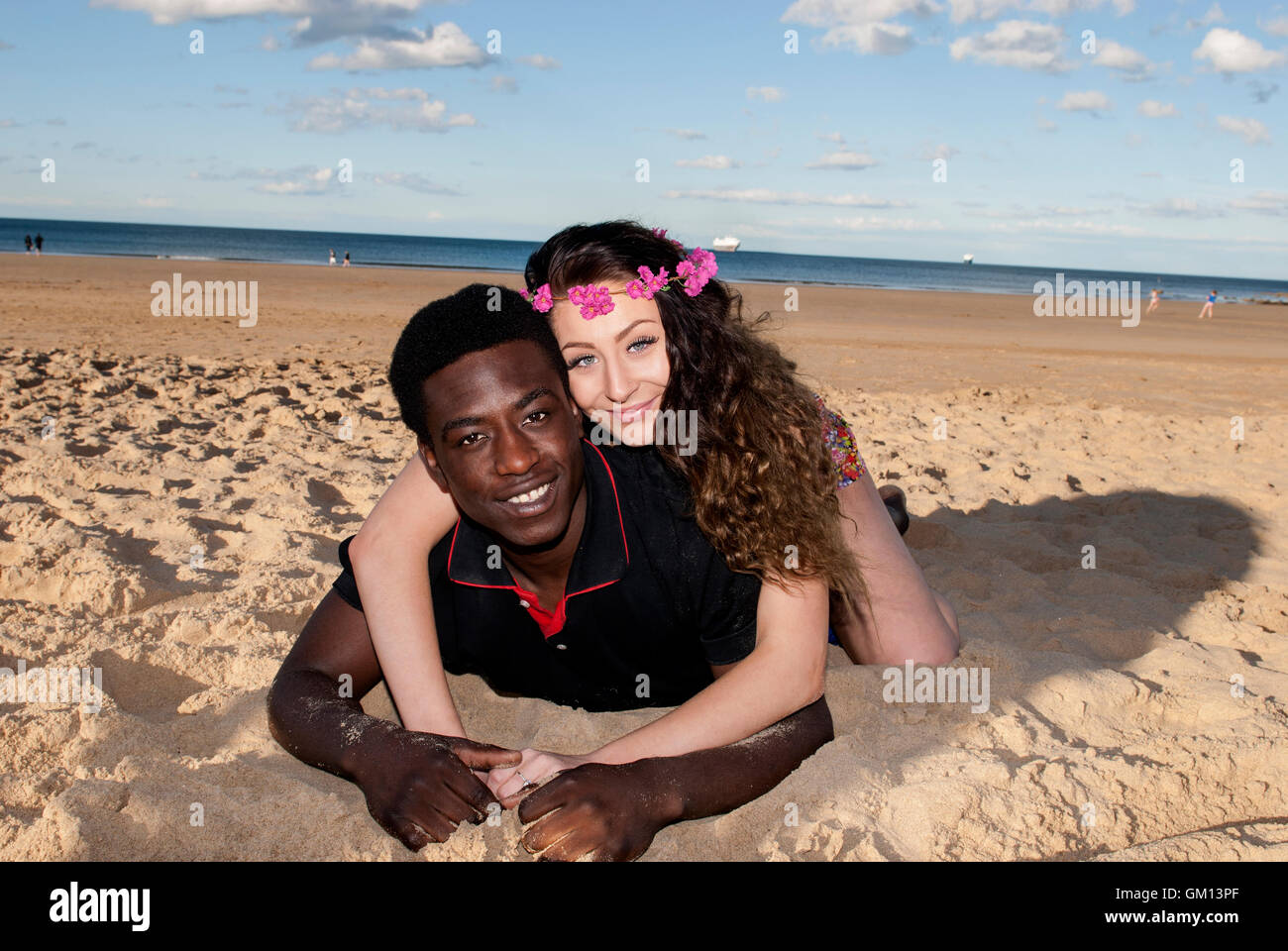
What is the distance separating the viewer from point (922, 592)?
125 inches

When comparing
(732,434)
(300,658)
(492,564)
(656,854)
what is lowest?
(656,854)

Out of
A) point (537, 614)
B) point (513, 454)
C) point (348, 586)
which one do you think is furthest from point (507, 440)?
point (348, 586)

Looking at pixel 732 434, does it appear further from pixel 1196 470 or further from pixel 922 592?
pixel 1196 470

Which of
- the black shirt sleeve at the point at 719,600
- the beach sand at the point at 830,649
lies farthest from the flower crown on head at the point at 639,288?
the beach sand at the point at 830,649

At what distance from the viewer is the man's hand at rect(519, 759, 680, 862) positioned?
78.4 inches

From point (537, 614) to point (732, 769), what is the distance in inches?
26.0

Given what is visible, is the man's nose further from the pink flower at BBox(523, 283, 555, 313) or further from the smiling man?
the pink flower at BBox(523, 283, 555, 313)

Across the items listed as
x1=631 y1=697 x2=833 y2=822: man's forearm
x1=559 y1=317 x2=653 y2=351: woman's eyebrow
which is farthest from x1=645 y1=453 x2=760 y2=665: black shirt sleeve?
x1=559 y1=317 x2=653 y2=351: woman's eyebrow

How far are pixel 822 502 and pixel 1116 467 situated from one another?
3.82 m

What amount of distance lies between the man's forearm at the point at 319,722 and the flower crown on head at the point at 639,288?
1.28 meters

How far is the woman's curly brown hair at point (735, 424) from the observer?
95.4 inches

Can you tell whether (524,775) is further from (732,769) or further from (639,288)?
(639,288)

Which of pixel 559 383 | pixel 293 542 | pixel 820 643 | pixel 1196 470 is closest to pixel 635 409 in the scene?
pixel 559 383

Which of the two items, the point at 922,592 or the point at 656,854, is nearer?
the point at 656,854
